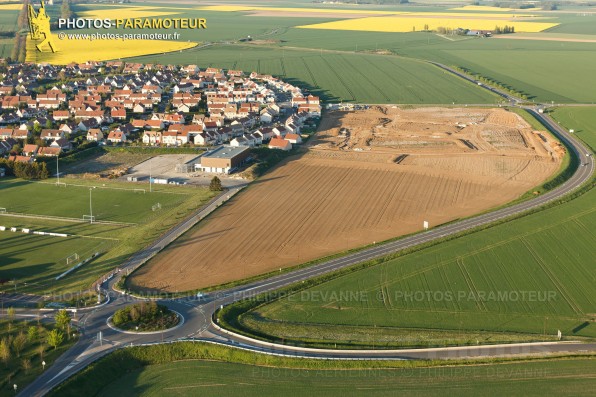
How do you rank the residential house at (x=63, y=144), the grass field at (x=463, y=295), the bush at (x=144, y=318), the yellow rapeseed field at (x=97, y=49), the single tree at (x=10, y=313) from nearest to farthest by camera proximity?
the bush at (x=144, y=318) → the grass field at (x=463, y=295) → the single tree at (x=10, y=313) → the residential house at (x=63, y=144) → the yellow rapeseed field at (x=97, y=49)

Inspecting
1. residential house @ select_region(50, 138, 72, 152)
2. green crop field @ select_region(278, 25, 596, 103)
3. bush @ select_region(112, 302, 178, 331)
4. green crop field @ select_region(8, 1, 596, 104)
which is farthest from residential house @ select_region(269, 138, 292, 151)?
green crop field @ select_region(278, 25, 596, 103)

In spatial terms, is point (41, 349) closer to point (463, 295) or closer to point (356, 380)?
point (356, 380)

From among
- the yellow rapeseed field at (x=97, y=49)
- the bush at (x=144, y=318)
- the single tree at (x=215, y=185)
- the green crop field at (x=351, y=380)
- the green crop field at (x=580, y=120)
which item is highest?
the yellow rapeseed field at (x=97, y=49)

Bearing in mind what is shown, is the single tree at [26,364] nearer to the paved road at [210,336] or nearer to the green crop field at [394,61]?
the paved road at [210,336]

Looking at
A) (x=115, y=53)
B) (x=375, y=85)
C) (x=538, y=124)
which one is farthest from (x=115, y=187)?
(x=115, y=53)

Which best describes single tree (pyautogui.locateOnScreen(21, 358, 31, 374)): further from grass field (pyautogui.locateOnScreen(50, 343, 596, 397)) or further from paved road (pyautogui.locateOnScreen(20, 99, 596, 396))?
grass field (pyautogui.locateOnScreen(50, 343, 596, 397))

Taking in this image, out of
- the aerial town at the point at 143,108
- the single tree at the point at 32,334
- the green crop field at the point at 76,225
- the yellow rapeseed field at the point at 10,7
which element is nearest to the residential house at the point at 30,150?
the aerial town at the point at 143,108

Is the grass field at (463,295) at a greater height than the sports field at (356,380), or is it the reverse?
the grass field at (463,295)
